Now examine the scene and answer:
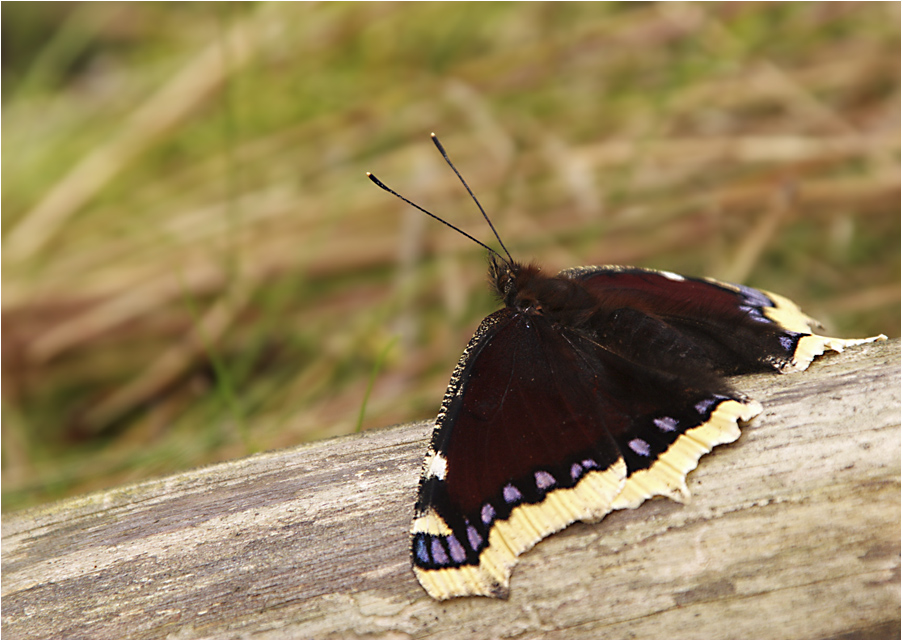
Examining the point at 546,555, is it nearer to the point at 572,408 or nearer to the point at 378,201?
the point at 572,408

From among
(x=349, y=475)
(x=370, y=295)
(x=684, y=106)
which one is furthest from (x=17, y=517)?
(x=684, y=106)

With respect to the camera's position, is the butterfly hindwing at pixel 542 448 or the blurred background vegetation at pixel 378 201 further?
the blurred background vegetation at pixel 378 201

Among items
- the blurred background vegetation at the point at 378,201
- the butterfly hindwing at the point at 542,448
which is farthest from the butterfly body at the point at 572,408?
the blurred background vegetation at the point at 378,201

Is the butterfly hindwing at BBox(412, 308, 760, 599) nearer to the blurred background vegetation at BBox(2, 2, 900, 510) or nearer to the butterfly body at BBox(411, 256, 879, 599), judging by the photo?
the butterfly body at BBox(411, 256, 879, 599)

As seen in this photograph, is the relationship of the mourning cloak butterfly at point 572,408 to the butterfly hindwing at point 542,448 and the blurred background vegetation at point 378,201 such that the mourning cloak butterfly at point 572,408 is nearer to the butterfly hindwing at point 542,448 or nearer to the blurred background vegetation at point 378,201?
the butterfly hindwing at point 542,448

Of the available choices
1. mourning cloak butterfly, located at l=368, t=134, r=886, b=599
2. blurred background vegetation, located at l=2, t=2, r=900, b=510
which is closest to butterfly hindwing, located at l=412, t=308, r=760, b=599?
mourning cloak butterfly, located at l=368, t=134, r=886, b=599

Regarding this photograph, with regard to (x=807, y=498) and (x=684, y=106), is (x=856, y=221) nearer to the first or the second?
(x=684, y=106)
